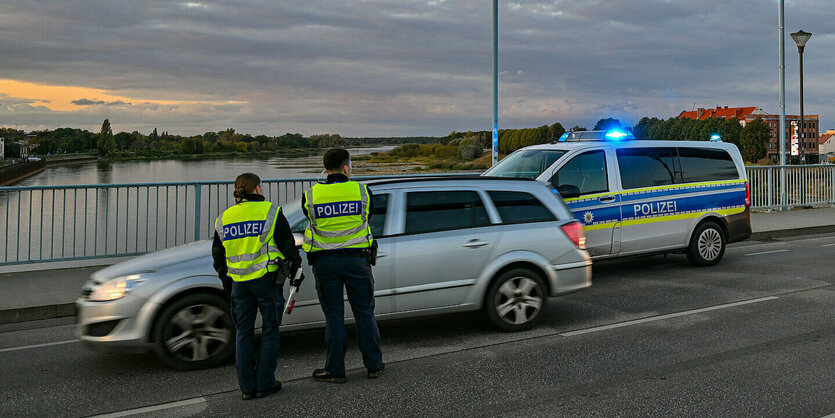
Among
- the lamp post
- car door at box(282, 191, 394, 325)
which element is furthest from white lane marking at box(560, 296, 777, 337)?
the lamp post

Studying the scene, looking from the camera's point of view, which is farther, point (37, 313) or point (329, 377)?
point (37, 313)

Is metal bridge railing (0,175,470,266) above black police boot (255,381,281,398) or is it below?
above

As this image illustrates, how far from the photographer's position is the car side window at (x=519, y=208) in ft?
21.5

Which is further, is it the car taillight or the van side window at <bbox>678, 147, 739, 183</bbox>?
the van side window at <bbox>678, 147, 739, 183</bbox>

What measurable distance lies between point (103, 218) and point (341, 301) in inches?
263

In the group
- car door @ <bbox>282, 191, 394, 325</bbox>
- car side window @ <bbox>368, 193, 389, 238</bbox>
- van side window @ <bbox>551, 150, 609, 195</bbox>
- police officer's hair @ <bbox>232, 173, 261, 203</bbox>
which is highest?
van side window @ <bbox>551, 150, 609, 195</bbox>

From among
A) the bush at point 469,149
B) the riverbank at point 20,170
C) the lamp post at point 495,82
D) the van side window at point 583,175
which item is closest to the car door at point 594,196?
the van side window at point 583,175

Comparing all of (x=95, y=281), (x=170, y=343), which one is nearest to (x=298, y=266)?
(x=170, y=343)

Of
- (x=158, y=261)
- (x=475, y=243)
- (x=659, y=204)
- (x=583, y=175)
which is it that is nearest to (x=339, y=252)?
(x=158, y=261)

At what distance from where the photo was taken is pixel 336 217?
4.88 m

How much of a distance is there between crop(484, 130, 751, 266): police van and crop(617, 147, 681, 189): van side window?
0.01 metres

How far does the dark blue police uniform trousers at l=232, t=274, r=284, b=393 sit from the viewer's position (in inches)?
181

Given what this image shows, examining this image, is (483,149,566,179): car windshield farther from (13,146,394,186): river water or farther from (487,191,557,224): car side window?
(487,191,557,224): car side window

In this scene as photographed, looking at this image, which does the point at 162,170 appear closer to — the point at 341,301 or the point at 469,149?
the point at 341,301
